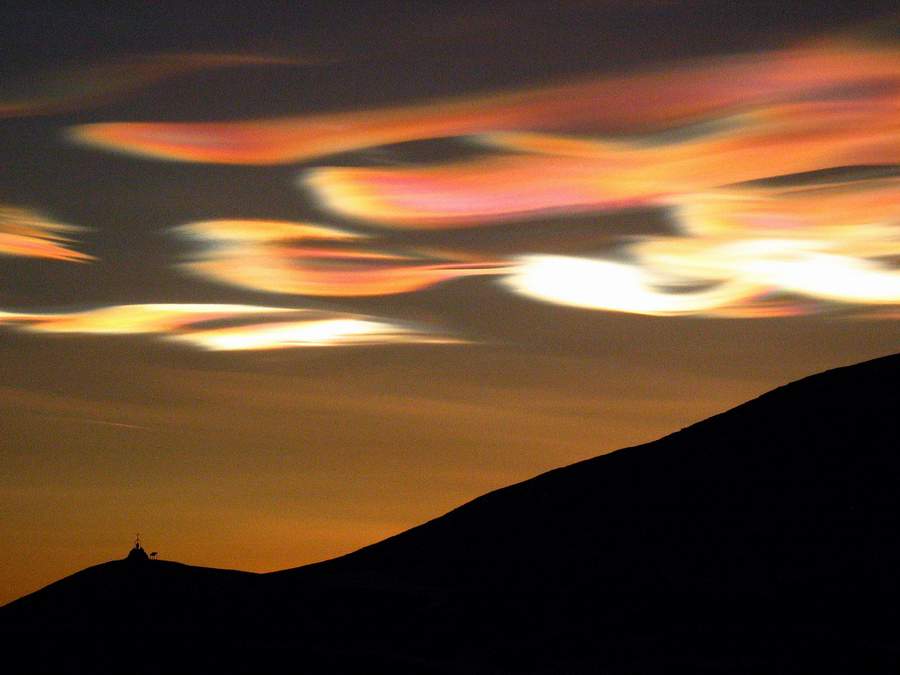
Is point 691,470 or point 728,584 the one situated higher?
point 691,470

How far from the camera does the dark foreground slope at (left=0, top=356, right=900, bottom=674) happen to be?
2763 inches

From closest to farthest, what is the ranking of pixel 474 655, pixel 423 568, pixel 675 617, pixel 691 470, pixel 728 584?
pixel 474 655 < pixel 675 617 < pixel 728 584 < pixel 423 568 < pixel 691 470

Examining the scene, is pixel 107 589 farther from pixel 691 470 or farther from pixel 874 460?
pixel 874 460

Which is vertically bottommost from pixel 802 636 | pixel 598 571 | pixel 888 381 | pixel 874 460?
pixel 802 636

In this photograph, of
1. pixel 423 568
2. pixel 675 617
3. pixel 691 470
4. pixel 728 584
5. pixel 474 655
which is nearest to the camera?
pixel 474 655

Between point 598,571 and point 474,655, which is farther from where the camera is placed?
point 598,571

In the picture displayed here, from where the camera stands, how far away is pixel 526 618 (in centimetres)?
7806

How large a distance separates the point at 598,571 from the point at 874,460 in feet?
75.3

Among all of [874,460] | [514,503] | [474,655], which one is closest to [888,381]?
[874,460]

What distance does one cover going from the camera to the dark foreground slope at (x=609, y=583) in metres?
70.2

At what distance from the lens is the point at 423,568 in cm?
9256

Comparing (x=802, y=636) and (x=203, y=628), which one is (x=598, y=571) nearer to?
(x=802, y=636)

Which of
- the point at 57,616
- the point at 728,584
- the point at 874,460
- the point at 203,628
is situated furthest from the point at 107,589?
the point at 874,460

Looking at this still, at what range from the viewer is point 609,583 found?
84.6 meters
